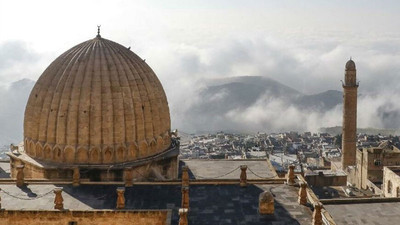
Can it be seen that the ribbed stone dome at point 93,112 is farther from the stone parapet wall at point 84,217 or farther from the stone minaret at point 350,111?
the stone minaret at point 350,111

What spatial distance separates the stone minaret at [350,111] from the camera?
201 ft

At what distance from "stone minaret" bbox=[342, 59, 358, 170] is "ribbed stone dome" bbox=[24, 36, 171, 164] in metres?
38.0

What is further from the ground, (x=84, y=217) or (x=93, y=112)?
(x=93, y=112)

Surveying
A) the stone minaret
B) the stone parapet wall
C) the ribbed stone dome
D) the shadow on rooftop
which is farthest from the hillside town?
the stone parapet wall

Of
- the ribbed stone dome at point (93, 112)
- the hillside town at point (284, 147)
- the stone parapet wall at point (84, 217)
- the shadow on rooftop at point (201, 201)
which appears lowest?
the hillside town at point (284, 147)

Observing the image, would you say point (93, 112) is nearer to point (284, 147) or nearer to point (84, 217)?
point (84, 217)

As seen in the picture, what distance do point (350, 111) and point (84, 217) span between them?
4512 centimetres

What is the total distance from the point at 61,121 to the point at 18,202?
4748 mm

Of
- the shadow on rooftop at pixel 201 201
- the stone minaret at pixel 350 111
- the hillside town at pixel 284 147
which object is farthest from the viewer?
the hillside town at pixel 284 147

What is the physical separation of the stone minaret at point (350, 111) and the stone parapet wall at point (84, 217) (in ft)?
142

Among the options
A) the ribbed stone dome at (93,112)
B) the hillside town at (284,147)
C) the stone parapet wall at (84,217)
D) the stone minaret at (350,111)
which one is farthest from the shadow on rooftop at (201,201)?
the hillside town at (284,147)

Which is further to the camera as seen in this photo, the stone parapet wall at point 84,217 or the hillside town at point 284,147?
the hillside town at point 284,147

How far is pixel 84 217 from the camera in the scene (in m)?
22.9

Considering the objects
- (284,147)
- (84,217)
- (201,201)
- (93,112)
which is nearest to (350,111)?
(284,147)
